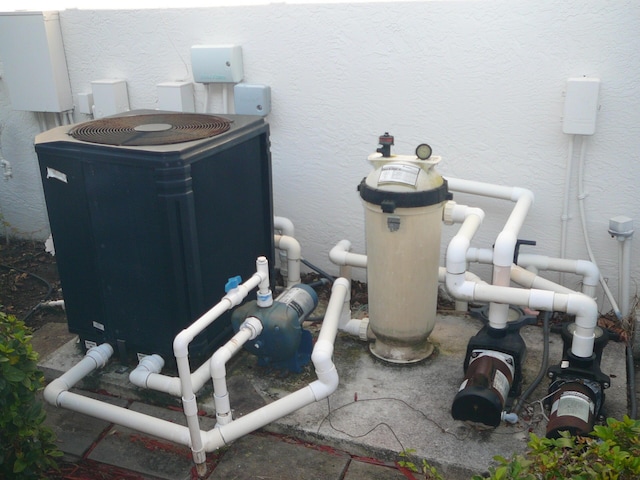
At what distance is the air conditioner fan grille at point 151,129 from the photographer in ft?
9.82

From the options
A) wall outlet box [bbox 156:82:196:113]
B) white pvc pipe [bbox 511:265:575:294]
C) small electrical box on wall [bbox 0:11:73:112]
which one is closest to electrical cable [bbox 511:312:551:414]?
white pvc pipe [bbox 511:265:575:294]

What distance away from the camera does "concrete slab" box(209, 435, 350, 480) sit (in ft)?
8.81

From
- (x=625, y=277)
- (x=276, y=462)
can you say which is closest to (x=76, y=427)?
(x=276, y=462)

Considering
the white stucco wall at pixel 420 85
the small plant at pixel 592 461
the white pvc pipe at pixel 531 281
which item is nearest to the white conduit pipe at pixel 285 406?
the small plant at pixel 592 461

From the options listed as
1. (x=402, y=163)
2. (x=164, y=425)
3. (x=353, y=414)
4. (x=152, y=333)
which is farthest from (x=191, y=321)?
(x=402, y=163)

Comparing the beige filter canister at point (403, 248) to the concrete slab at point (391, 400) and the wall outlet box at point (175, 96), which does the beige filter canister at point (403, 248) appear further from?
the wall outlet box at point (175, 96)

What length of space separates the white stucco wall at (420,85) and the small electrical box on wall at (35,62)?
0.15 meters

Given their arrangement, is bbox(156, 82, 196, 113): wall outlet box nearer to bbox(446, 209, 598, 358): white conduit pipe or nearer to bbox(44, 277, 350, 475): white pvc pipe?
bbox(44, 277, 350, 475): white pvc pipe

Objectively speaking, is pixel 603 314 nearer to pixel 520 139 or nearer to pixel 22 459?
pixel 520 139

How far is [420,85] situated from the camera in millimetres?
3617

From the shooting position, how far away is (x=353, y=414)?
2951 millimetres

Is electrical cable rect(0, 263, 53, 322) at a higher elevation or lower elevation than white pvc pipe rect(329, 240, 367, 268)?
lower

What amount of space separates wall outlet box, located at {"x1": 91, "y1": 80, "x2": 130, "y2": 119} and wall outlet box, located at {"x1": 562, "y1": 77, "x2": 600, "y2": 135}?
2.82 m

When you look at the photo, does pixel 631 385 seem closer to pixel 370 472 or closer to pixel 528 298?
pixel 528 298
